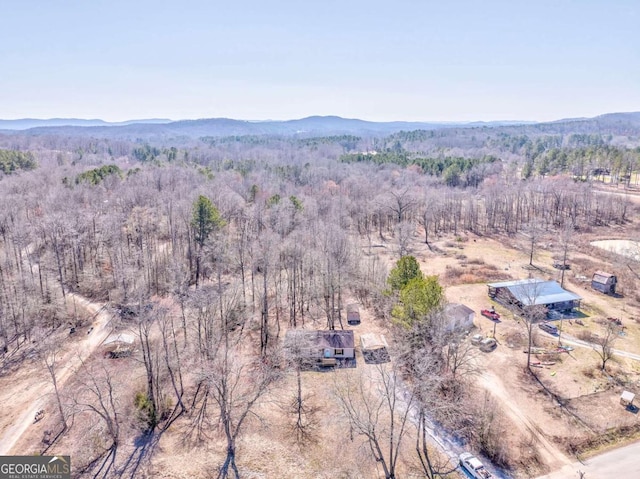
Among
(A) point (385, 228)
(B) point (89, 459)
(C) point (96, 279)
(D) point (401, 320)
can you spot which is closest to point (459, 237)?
(A) point (385, 228)

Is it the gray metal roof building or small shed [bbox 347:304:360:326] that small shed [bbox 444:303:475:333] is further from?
small shed [bbox 347:304:360:326]

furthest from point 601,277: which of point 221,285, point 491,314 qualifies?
point 221,285

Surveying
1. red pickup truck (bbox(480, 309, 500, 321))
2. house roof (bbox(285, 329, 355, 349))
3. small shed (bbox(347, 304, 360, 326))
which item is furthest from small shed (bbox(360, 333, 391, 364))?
red pickup truck (bbox(480, 309, 500, 321))

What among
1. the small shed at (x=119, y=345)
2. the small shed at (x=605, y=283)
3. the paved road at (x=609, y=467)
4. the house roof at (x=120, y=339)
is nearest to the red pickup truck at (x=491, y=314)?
the small shed at (x=605, y=283)

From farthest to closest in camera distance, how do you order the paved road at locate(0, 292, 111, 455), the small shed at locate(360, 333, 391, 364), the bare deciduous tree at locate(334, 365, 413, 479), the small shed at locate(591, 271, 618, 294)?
the small shed at locate(591, 271, 618, 294) → the small shed at locate(360, 333, 391, 364) → the paved road at locate(0, 292, 111, 455) → the bare deciduous tree at locate(334, 365, 413, 479)

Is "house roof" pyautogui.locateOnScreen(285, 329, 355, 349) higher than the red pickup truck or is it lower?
higher

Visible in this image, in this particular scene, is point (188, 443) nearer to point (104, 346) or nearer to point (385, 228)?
point (104, 346)
